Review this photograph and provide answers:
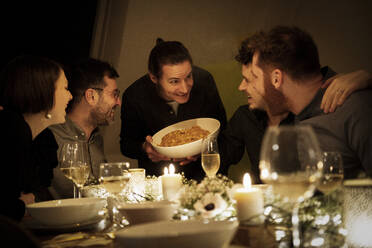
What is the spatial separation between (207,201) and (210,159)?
2.38ft

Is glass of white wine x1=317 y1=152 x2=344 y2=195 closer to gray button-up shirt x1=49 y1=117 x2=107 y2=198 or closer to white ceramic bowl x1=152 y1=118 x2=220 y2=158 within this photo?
white ceramic bowl x1=152 y1=118 x2=220 y2=158

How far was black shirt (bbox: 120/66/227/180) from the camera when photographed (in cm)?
314

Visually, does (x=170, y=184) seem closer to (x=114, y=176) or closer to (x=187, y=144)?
(x=114, y=176)

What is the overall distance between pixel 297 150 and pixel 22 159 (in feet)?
4.71

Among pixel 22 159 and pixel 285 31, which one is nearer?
pixel 22 159

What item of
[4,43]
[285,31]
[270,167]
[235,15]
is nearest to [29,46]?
[4,43]

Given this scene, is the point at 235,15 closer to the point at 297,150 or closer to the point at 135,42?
the point at 135,42

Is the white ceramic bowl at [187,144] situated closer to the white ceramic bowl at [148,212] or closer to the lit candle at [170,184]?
the lit candle at [170,184]

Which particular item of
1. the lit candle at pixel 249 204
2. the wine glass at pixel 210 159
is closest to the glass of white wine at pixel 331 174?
the lit candle at pixel 249 204

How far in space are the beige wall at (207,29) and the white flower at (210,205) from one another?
1.96 metres

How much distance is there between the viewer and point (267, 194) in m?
1.16

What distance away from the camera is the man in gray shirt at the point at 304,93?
5.29 feet

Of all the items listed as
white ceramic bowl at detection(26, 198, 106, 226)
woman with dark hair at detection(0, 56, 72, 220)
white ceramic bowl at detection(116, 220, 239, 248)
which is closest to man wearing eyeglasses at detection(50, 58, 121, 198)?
woman with dark hair at detection(0, 56, 72, 220)

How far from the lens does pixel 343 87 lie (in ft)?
5.34
